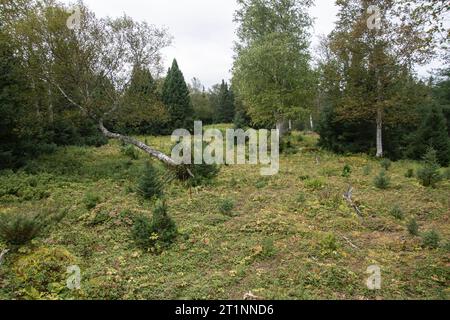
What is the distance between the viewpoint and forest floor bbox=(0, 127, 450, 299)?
6.41m

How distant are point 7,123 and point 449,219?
17.2 m

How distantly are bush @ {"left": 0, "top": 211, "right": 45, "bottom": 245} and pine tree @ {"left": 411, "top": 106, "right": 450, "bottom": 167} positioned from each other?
71.4 feet

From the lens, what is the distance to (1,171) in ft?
45.9

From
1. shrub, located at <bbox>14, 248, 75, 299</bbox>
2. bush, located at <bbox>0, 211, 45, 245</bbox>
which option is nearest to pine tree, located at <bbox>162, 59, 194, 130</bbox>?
bush, located at <bbox>0, 211, 45, 245</bbox>

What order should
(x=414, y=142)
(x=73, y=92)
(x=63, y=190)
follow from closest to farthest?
(x=63, y=190) < (x=73, y=92) < (x=414, y=142)

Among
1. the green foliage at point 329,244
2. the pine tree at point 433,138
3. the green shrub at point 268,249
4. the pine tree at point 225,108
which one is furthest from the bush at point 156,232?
the pine tree at point 225,108

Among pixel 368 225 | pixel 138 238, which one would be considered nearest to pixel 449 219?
pixel 368 225

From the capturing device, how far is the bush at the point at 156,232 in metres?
8.20

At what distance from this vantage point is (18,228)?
726cm

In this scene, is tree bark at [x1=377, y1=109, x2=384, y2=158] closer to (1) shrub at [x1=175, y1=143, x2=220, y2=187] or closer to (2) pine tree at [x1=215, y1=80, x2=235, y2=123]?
(1) shrub at [x1=175, y1=143, x2=220, y2=187]

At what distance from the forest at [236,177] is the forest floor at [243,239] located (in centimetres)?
5

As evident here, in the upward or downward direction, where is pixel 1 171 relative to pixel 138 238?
upward

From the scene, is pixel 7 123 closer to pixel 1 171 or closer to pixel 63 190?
pixel 1 171

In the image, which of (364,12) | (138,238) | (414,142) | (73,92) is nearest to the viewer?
(138,238)
